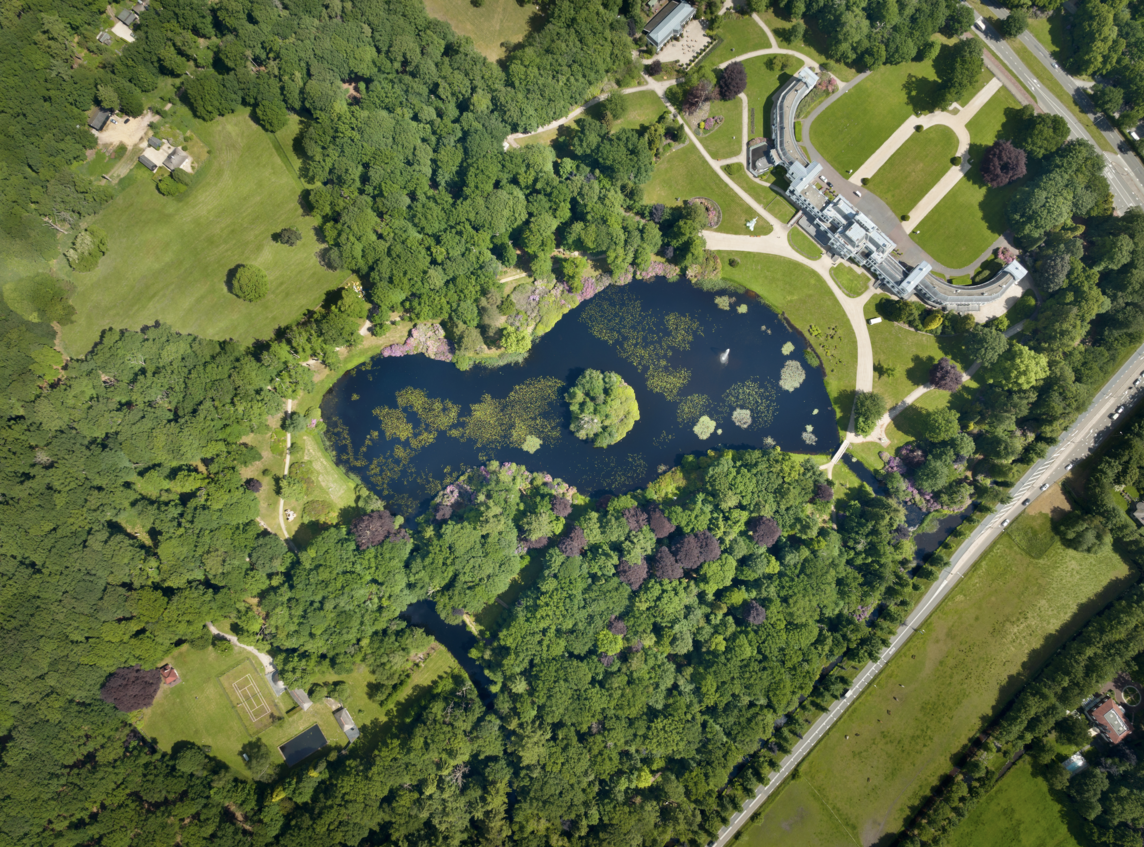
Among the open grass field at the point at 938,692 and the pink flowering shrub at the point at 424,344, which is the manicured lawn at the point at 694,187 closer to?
the pink flowering shrub at the point at 424,344

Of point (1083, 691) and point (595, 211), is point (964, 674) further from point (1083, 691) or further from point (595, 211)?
point (595, 211)

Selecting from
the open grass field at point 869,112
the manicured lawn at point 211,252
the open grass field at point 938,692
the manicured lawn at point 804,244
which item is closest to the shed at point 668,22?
the open grass field at point 869,112

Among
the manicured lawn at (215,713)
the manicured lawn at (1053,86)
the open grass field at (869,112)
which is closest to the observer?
the manicured lawn at (215,713)

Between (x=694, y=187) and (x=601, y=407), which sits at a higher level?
(x=694, y=187)

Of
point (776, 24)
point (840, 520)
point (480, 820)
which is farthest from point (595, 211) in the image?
point (480, 820)

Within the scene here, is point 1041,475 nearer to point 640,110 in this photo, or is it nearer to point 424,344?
point 640,110

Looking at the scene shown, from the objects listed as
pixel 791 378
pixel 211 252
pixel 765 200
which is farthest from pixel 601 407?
pixel 211 252
